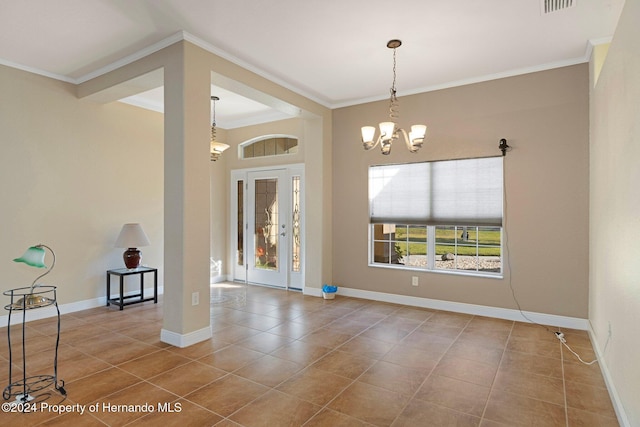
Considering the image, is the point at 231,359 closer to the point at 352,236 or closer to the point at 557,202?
the point at 352,236

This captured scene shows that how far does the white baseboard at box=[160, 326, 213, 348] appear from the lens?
3.45 metres

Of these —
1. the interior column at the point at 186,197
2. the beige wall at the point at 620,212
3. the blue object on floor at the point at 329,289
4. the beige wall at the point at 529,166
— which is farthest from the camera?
the blue object on floor at the point at 329,289

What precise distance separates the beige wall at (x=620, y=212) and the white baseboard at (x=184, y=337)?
3.27 m

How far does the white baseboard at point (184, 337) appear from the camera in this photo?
3445 millimetres

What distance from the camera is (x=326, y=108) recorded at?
5590 mm

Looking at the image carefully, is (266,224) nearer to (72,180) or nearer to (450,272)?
(72,180)

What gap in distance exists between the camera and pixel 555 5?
293 centimetres

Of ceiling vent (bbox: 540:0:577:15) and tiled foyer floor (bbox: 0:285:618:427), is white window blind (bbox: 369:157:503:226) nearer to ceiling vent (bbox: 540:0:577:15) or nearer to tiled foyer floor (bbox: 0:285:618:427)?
tiled foyer floor (bbox: 0:285:618:427)

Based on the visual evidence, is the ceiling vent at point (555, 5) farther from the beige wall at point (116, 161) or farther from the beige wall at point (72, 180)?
the beige wall at point (72, 180)

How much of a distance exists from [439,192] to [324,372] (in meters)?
2.82

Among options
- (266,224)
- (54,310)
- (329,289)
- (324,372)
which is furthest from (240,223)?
(324,372)

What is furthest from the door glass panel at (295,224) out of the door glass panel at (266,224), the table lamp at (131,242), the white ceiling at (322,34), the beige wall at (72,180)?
the table lamp at (131,242)

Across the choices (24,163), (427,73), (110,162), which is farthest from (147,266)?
(427,73)

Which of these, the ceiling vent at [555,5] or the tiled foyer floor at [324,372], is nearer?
the tiled foyer floor at [324,372]
